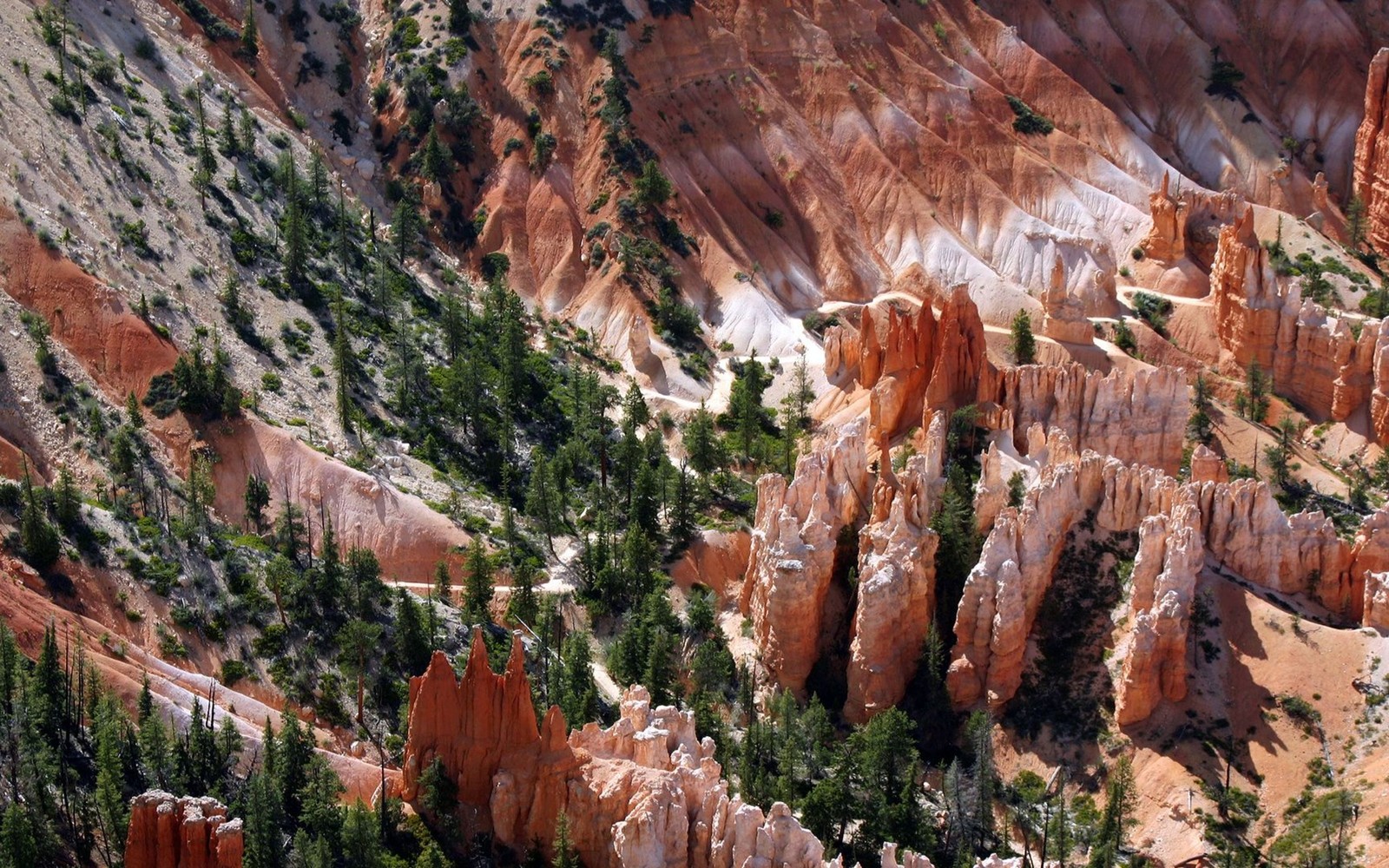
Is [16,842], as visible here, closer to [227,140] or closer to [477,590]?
[477,590]

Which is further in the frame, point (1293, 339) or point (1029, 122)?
point (1029, 122)

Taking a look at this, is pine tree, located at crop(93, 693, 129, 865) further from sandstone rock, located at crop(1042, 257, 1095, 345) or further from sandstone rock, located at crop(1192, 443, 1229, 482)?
sandstone rock, located at crop(1042, 257, 1095, 345)

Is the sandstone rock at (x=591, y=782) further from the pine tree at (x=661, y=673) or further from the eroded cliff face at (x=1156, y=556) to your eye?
the eroded cliff face at (x=1156, y=556)

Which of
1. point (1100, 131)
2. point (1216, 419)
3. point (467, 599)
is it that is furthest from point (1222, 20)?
point (467, 599)

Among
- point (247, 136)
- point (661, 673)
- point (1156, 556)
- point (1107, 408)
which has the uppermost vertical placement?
point (247, 136)

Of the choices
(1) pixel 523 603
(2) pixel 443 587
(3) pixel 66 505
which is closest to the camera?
(3) pixel 66 505

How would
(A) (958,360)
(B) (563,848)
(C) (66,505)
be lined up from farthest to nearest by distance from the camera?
(A) (958,360)
(C) (66,505)
(B) (563,848)

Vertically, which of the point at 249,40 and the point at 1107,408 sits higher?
the point at 249,40

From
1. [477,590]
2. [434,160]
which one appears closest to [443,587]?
[477,590]
